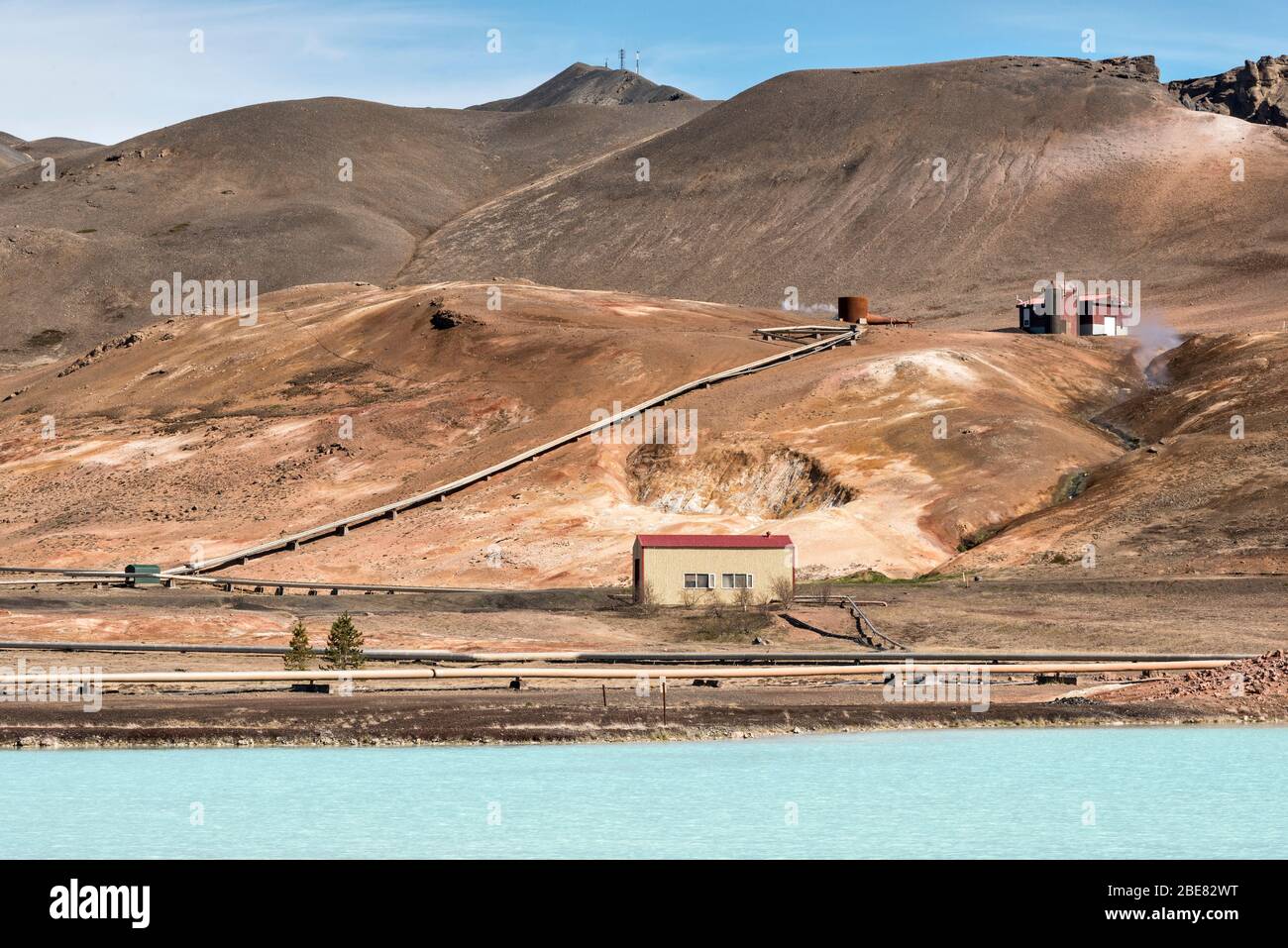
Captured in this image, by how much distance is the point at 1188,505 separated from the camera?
210ft

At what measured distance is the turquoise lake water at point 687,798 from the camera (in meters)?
22.5

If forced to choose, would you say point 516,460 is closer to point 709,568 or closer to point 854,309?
point 709,568

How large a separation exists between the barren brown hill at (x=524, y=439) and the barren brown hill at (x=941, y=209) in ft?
137

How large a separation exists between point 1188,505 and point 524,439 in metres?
33.0

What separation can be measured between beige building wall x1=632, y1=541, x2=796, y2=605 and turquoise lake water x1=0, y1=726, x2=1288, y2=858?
1923 centimetres

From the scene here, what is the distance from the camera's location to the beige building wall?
5288 cm
